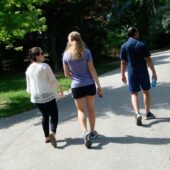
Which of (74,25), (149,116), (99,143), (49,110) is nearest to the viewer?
(99,143)

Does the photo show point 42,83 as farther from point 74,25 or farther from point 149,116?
point 74,25

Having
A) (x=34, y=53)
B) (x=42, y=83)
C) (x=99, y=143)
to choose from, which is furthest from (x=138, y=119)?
(x=34, y=53)

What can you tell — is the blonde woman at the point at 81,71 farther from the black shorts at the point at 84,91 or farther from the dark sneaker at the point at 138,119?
the dark sneaker at the point at 138,119

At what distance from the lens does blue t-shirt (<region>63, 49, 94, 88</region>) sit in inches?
289

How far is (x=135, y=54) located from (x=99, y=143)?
1801mm

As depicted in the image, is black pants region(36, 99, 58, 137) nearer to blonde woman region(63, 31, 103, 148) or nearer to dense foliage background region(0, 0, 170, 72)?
blonde woman region(63, 31, 103, 148)

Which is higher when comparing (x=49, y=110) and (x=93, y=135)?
(x=49, y=110)

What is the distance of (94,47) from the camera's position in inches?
1123

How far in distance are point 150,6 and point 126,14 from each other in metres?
2.11

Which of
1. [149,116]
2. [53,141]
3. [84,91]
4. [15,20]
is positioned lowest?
[149,116]

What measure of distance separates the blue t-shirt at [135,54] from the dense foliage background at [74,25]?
521 cm

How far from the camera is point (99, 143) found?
7551 mm

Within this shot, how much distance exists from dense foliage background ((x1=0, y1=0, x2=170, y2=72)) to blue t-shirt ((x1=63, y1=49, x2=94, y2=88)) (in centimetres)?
582

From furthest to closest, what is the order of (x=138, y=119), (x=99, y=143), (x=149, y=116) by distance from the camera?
(x=149, y=116), (x=138, y=119), (x=99, y=143)
